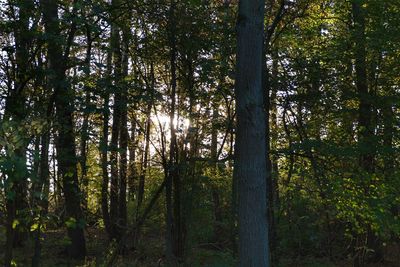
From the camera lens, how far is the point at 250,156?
5.37 meters

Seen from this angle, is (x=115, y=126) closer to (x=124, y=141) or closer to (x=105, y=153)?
(x=124, y=141)

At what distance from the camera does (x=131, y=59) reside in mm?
9984

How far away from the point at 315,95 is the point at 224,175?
8.79 ft

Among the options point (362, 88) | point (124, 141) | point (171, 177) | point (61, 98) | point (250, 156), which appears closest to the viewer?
point (250, 156)

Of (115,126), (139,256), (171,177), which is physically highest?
(115,126)

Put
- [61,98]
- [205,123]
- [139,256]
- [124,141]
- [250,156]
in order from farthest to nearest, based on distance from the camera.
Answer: [139,256], [124,141], [205,123], [61,98], [250,156]

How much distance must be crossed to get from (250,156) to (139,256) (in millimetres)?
8670

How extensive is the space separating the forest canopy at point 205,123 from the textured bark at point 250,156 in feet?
0.05

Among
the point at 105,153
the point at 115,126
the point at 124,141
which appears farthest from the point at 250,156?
the point at 115,126

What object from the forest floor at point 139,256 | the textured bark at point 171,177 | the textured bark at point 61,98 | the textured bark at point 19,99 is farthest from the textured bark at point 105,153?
the textured bark at point 171,177

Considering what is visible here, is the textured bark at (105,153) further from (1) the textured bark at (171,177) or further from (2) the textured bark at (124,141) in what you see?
(1) the textured bark at (171,177)

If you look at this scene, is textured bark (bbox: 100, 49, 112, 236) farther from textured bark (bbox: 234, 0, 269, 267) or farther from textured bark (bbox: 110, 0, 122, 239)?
textured bark (bbox: 234, 0, 269, 267)

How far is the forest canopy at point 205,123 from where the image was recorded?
242 inches

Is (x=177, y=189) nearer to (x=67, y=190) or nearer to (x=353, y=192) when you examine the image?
(x=67, y=190)
